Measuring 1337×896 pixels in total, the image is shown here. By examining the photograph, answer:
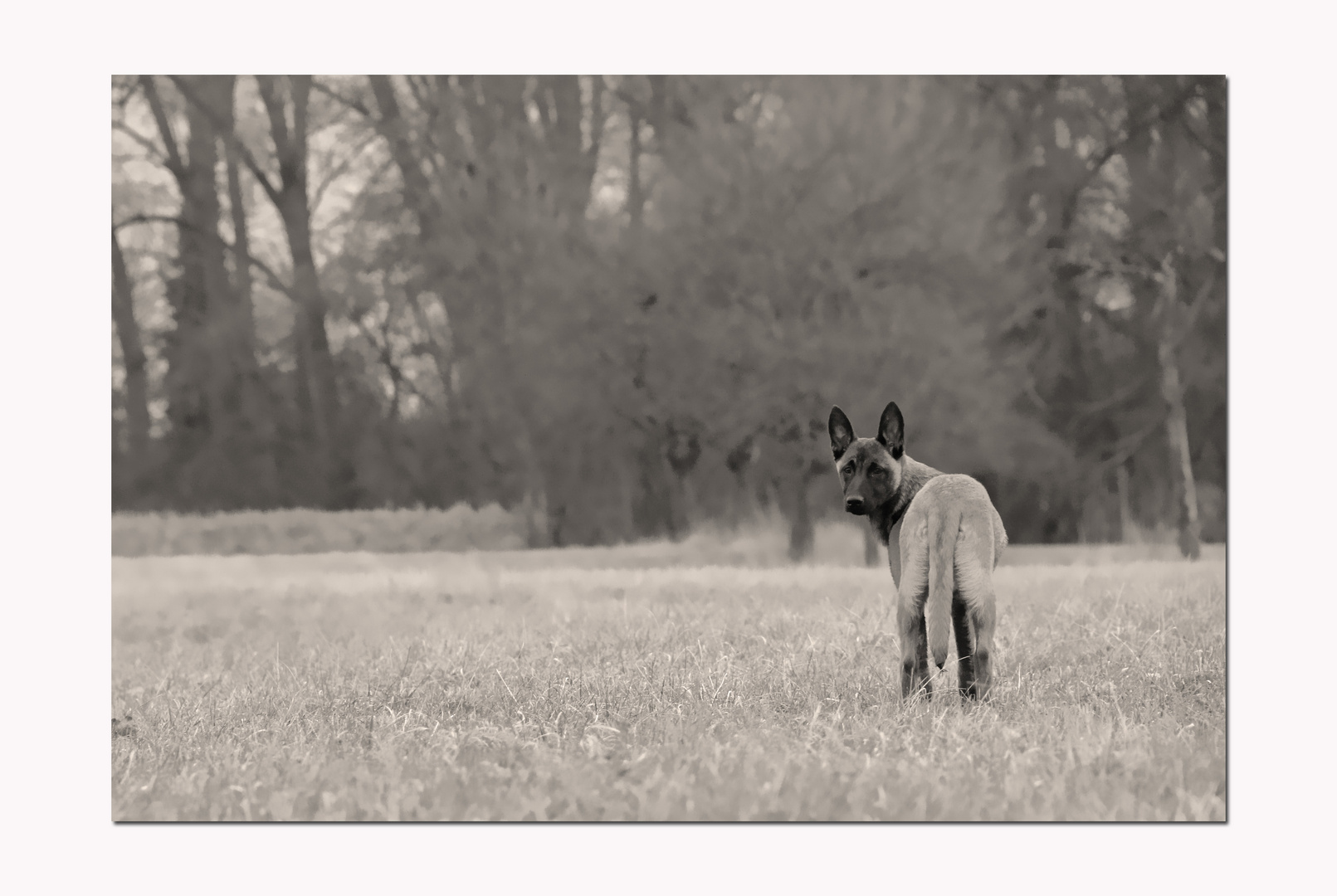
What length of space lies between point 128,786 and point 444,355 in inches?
229

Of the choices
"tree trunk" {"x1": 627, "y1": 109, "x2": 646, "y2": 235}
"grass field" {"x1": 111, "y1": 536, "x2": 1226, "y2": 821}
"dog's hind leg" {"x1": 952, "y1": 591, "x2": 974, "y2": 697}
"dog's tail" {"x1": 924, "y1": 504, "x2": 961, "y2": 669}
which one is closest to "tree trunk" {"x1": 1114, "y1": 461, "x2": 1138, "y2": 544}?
"grass field" {"x1": 111, "y1": 536, "x2": 1226, "y2": 821}

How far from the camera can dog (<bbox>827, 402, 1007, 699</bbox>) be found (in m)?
4.26

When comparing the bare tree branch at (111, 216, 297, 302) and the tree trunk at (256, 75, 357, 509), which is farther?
the tree trunk at (256, 75, 357, 509)

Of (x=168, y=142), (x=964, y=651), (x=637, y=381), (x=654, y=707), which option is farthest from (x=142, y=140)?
(x=964, y=651)

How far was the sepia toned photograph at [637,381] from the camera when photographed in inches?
246

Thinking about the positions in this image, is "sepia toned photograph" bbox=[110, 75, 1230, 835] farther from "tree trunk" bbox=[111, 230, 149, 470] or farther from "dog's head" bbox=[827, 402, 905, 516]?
"dog's head" bbox=[827, 402, 905, 516]

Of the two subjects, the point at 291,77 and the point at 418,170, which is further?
the point at 418,170

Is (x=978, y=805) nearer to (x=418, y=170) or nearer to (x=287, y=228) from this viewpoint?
(x=287, y=228)

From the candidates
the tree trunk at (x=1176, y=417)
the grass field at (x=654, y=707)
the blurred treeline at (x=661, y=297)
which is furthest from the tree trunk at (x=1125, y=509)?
the grass field at (x=654, y=707)

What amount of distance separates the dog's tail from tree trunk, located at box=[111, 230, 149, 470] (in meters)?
5.79

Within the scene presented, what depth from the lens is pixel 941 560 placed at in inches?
168

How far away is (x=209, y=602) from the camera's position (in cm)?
840

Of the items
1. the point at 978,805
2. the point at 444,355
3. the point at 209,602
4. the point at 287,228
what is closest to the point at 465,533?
the point at 444,355

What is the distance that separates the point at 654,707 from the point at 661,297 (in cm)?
585
